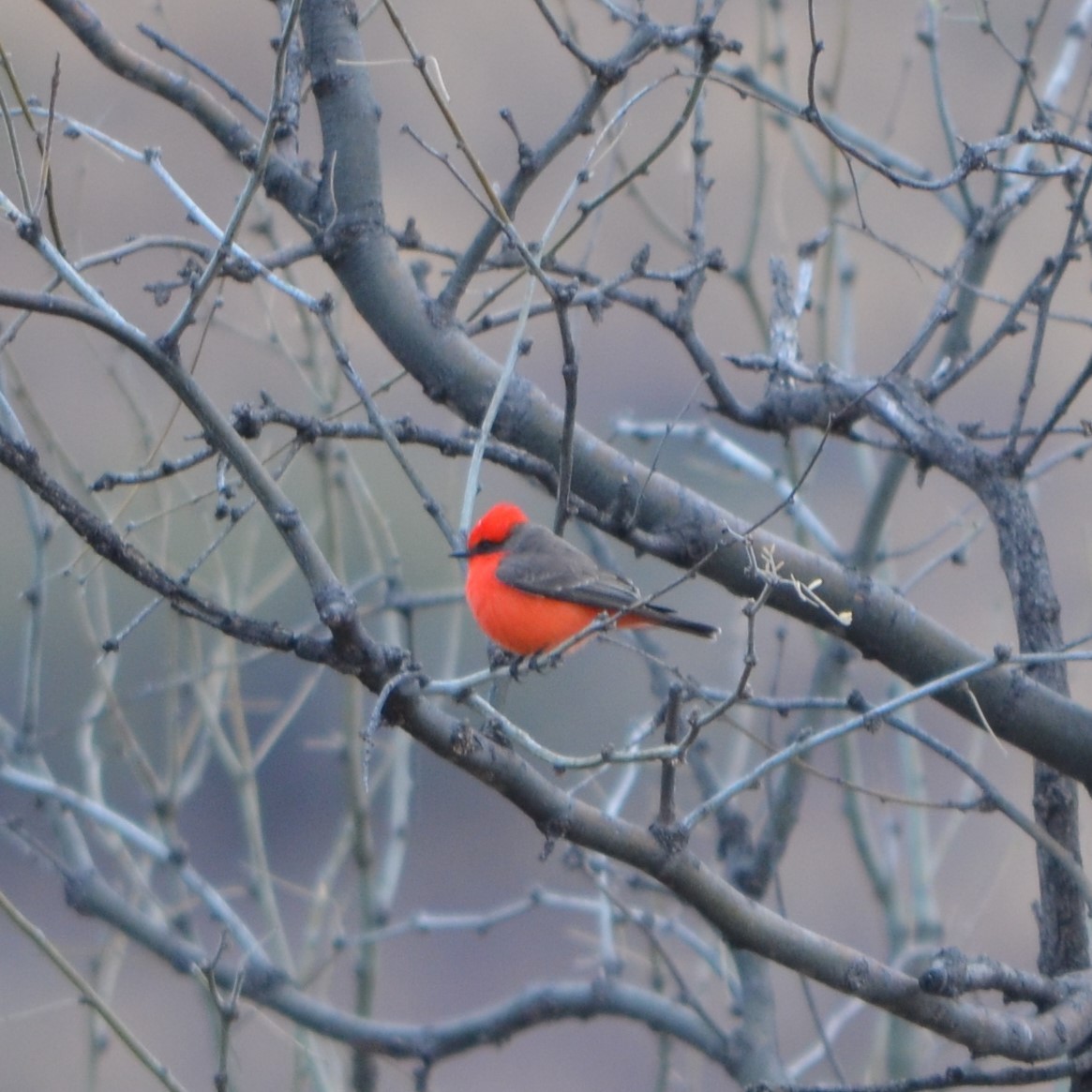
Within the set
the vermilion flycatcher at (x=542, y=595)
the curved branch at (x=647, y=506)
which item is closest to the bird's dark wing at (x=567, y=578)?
the vermilion flycatcher at (x=542, y=595)

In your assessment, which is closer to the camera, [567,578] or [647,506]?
[647,506]

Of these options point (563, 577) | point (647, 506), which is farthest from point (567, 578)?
point (647, 506)

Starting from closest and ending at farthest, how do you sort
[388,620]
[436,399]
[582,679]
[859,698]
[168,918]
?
1. [859,698]
2. [436,399]
3. [168,918]
4. [388,620]
5. [582,679]

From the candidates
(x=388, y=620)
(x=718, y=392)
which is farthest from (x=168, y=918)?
(x=718, y=392)

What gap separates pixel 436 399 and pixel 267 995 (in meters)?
1.57

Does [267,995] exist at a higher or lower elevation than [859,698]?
lower

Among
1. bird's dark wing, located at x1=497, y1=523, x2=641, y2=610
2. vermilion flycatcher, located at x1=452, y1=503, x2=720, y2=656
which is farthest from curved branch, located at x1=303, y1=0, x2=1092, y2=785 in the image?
bird's dark wing, located at x1=497, y1=523, x2=641, y2=610

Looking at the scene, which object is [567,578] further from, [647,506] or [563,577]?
[647,506]

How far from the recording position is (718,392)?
3.09 m

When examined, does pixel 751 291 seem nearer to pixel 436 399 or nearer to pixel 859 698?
pixel 436 399

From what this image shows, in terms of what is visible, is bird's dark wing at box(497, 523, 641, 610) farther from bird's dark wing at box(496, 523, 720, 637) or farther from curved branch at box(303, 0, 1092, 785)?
curved branch at box(303, 0, 1092, 785)

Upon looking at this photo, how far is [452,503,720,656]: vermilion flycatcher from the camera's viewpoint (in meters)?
3.96

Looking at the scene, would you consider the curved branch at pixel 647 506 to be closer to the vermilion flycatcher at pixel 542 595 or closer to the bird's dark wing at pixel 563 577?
the vermilion flycatcher at pixel 542 595

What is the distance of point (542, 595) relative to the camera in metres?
4.09
